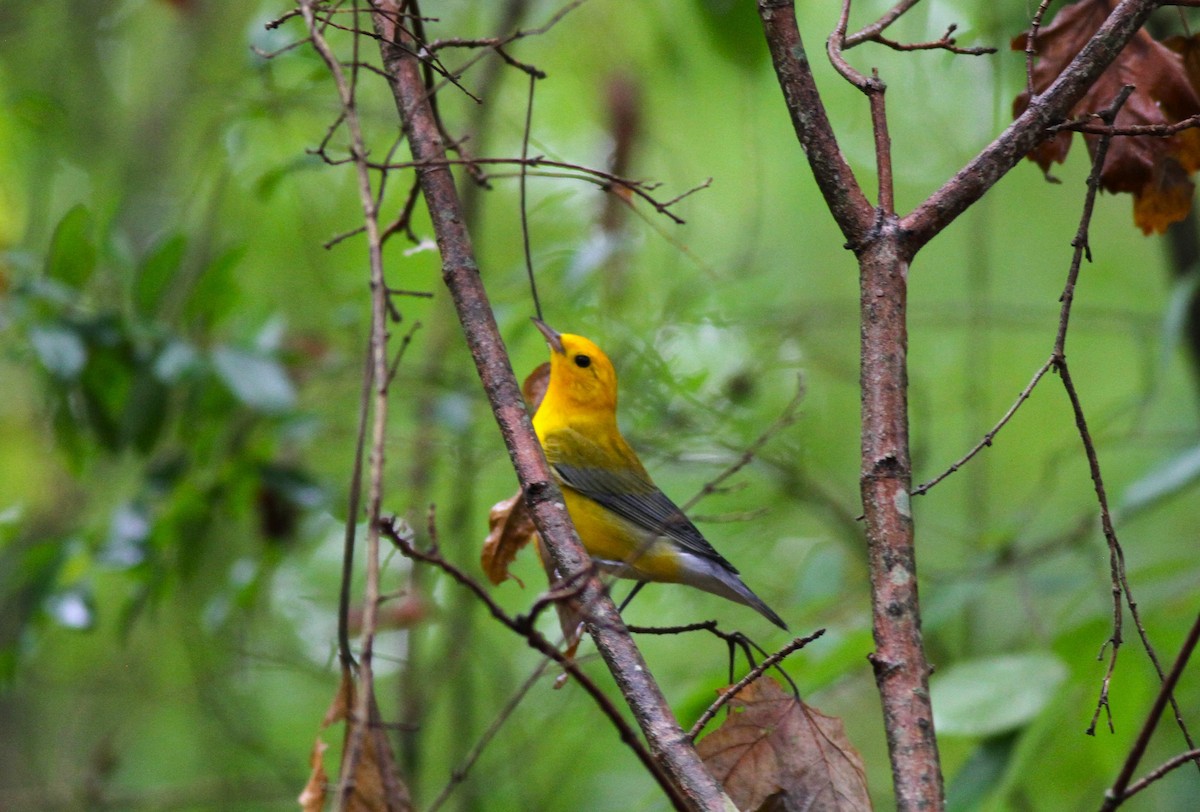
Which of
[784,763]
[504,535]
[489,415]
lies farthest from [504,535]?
[489,415]

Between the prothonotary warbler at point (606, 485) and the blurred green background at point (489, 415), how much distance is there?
0.31 metres

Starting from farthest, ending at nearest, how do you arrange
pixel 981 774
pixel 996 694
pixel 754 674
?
pixel 981 774 < pixel 996 694 < pixel 754 674

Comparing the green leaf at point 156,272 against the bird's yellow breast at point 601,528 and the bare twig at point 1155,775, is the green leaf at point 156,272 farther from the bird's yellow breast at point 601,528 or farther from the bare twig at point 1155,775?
the bare twig at point 1155,775

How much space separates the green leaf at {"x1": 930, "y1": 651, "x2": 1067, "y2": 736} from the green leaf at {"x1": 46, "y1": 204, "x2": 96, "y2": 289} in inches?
125

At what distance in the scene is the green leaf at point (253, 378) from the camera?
12.6 feet

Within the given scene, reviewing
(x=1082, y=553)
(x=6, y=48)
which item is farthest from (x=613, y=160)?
(x=6, y=48)

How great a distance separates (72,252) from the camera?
3836 mm

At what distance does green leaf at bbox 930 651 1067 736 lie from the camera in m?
2.94

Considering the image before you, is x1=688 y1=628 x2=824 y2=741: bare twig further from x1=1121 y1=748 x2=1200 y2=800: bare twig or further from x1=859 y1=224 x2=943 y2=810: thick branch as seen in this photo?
x1=1121 y1=748 x2=1200 y2=800: bare twig

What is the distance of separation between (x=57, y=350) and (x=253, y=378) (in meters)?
0.64

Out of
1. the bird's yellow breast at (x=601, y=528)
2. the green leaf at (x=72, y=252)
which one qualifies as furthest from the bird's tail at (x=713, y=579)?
the green leaf at (x=72, y=252)

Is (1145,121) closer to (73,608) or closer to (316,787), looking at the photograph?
(316,787)

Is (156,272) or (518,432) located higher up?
(156,272)

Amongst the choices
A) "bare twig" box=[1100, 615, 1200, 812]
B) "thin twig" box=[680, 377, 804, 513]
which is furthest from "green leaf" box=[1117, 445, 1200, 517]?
"bare twig" box=[1100, 615, 1200, 812]
